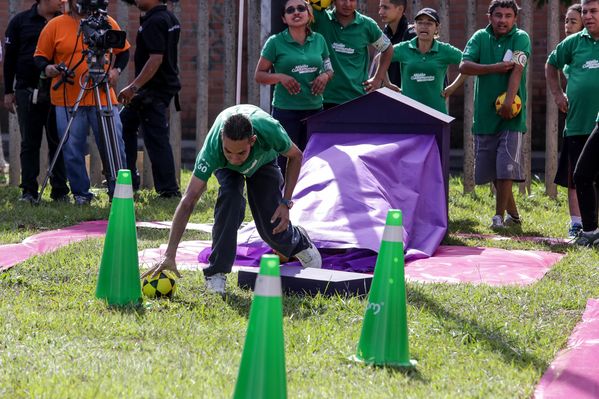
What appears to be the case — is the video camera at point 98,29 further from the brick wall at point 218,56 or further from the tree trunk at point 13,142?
the brick wall at point 218,56

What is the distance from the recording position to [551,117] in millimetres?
11328

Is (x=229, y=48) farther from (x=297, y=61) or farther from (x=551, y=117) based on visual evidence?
(x=551, y=117)

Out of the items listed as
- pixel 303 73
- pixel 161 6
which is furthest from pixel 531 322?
pixel 161 6

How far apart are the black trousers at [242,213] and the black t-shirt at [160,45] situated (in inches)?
170

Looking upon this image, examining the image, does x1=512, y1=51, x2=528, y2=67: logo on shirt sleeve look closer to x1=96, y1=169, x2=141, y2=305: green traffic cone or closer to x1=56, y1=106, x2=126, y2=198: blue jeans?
x1=56, y1=106, x2=126, y2=198: blue jeans

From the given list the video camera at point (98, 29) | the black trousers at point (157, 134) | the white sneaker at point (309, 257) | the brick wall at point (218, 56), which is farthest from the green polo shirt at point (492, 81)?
the brick wall at point (218, 56)

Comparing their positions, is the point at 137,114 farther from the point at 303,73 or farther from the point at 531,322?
the point at 531,322

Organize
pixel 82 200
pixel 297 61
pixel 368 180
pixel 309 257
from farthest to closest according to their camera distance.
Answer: pixel 82 200 < pixel 297 61 < pixel 368 180 < pixel 309 257

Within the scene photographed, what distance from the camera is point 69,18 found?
10125 mm

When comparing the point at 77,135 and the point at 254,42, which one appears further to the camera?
the point at 254,42

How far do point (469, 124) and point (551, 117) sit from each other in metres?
0.87

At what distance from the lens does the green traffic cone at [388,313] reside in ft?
15.2

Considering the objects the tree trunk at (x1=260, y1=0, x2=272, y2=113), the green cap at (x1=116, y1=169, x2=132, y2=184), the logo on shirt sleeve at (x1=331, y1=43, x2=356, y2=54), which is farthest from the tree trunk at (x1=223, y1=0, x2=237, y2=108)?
the green cap at (x1=116, y1=169, x2=132, y2=184)

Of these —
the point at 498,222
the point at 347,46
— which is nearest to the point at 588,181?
the point at 498,222
